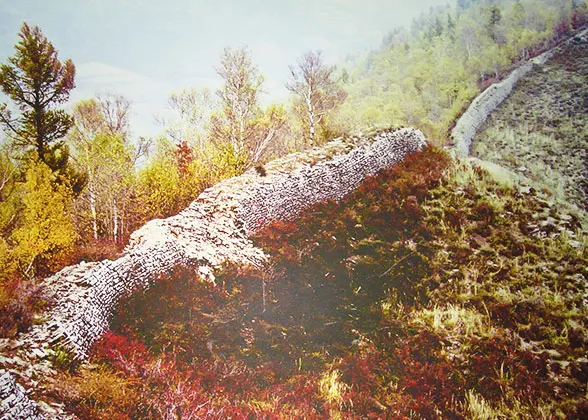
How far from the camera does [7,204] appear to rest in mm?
8312

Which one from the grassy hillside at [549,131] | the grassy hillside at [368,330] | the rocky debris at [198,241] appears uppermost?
the grassy hillside at [549,131]

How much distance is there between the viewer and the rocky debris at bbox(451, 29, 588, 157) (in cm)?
2023

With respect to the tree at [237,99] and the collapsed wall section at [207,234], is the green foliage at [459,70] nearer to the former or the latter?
the tree at [237,99]

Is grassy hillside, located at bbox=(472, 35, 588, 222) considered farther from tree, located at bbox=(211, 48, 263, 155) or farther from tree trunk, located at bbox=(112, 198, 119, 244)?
tree trunk, located at bbox=(112, 198, 119, 244)

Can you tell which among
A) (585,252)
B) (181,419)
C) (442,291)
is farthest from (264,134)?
(181,419)

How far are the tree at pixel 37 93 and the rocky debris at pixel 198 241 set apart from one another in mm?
3625

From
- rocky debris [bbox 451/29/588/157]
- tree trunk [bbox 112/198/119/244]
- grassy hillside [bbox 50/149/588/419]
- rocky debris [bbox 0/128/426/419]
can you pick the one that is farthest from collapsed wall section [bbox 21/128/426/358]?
rocky debris [bbox 451/29/588/157]

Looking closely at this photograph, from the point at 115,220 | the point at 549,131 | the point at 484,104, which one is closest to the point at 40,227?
the point at 115,220

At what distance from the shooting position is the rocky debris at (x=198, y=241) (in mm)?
4098

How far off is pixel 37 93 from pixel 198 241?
541 cm

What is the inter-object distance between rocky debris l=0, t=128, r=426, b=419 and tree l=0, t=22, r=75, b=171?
3.62 metres

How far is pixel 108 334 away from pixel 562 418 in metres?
6.26

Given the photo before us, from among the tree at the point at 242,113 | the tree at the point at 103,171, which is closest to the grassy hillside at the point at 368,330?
the tree at the point at 103,171

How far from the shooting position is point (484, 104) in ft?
76.2
